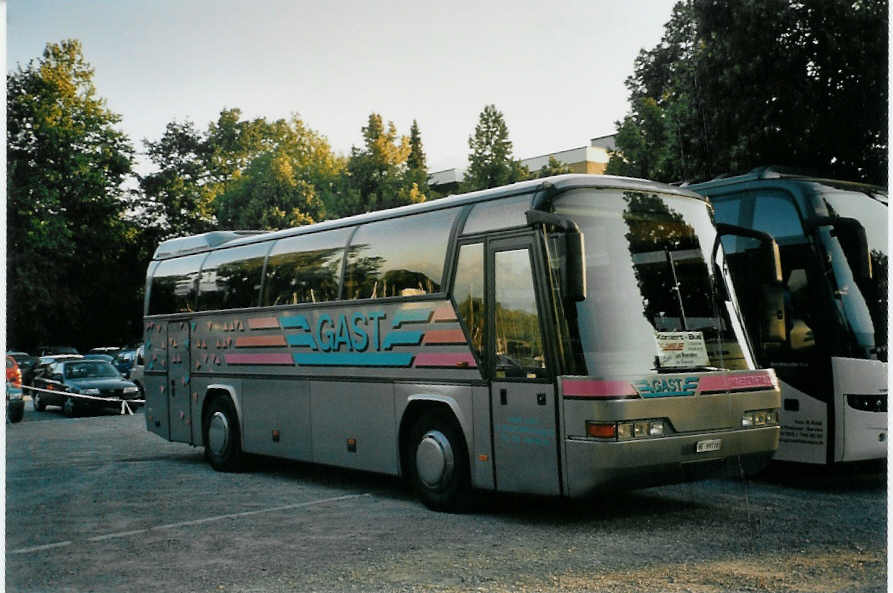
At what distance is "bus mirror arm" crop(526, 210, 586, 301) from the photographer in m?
7.76

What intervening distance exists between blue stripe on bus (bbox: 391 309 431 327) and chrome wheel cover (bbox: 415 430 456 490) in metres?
1.07

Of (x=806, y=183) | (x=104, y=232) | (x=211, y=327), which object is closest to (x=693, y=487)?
(x=806, y=183)

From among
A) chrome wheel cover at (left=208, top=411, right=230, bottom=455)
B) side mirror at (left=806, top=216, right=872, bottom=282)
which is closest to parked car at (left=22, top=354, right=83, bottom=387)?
chrome wheel cover at (left=208, top=411, right=230, bottom=455)

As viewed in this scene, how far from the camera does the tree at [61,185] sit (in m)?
19.6

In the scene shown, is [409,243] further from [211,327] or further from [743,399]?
[211,327]

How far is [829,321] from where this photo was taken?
990 centimetres

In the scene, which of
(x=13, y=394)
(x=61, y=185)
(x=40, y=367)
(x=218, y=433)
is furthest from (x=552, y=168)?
(x=40, y=367)

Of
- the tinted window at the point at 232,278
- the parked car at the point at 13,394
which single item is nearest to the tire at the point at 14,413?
the parked car at the point at 13,394

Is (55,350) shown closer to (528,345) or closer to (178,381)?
(178,381)

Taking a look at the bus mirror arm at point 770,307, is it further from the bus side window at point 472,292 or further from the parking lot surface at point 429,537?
the bus side window at point 472,292

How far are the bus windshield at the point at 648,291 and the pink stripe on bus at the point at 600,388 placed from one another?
0.11 m

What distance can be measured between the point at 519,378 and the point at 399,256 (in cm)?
228

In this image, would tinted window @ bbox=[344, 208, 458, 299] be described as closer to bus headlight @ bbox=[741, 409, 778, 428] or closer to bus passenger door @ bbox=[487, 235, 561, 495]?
bus passenger door @ bbox=[487, 235, 561, 495]

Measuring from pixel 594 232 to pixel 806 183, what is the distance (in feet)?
10.4
